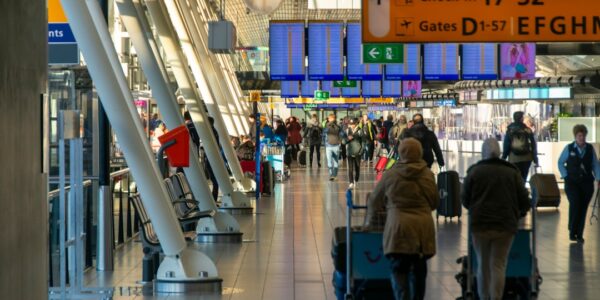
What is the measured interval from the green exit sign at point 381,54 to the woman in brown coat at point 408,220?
1471 cm

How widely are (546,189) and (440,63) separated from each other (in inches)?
398

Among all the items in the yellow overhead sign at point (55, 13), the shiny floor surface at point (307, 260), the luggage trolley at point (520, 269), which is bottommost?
the shiny floor surface at point (307, 260)

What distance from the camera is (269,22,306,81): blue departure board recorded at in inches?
1091

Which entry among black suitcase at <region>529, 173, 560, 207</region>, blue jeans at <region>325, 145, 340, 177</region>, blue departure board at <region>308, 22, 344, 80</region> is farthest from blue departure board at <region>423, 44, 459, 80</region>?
black suitcase at <region>529, 173, 560, 207</region>

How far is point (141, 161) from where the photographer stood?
12.1 m

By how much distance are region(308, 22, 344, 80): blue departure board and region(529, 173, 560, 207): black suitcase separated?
8.93m

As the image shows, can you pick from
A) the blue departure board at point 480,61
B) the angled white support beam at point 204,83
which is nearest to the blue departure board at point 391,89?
the blue departure board at point 480,61

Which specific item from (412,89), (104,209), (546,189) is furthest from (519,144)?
(412,89)

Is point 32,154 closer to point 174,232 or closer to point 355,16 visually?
point 174,232

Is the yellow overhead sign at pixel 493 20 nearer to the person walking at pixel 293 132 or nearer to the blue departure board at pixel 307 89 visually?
the person walking at pixel 293 132

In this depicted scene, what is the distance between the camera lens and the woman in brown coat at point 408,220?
361 inches

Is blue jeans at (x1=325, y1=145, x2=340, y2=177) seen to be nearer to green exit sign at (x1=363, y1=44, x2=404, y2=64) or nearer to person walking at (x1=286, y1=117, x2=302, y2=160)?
green exit sign at (x1=363, y1=44, x2=404, y2=64)

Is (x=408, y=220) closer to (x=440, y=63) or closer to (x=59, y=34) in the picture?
(x=59, y=34)

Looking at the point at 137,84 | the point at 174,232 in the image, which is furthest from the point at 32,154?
the point at 137,84
